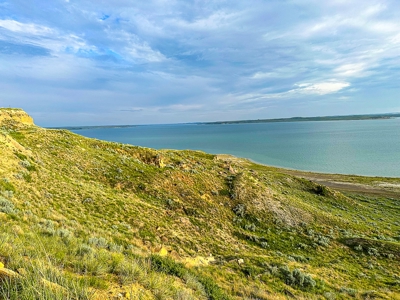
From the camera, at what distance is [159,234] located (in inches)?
518

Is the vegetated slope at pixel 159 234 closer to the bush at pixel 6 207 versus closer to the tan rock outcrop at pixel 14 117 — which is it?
the bush at pixel 6 207

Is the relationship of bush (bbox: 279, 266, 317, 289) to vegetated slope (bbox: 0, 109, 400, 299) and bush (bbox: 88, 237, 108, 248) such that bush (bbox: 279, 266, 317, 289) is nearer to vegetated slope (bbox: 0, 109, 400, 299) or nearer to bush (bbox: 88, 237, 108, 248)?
vegetated slope (bbox: 0, 109, 400, 299)

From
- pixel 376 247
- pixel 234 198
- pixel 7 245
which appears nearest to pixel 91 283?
pixel 7 245

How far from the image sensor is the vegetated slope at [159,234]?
18.1 ft

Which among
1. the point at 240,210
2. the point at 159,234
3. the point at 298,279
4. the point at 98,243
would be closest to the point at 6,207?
the point at 98,243

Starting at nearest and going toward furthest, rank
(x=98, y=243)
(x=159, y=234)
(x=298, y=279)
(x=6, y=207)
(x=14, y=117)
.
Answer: (x=98, y=243) → (x=6, y=207) → (x=298, y=279) → (x=159, y=234) → (x=14, y=117)

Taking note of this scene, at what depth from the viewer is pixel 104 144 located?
2734 cm

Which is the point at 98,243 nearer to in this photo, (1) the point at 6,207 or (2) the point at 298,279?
(1) the point at 6,207

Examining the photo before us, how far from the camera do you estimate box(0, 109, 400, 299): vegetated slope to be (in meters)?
5.52

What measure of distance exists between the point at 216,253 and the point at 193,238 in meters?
1.75

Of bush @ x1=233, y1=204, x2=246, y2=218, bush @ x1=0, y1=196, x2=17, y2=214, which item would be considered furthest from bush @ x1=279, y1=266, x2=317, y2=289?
bush @ x1=0, y1=196, x2=17, y2=214

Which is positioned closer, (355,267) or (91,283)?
(91,283)

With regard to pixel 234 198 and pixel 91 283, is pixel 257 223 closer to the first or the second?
pixel 234 198

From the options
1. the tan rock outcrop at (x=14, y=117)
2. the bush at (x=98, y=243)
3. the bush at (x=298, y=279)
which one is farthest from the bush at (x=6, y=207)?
the tan rock outcrop at (x=14, y=117)
